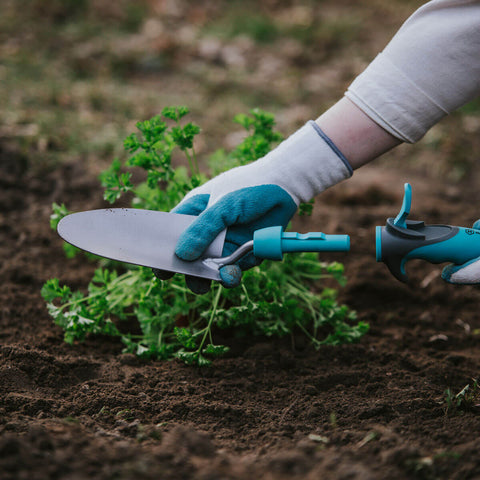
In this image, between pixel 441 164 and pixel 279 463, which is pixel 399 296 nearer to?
pixel 279 463

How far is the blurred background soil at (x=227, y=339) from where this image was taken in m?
1.45

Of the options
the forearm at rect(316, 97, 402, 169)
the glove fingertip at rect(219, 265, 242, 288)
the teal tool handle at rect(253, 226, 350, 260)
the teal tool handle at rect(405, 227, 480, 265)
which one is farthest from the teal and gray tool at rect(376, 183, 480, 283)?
the glove fingertip at rect(219, 265, 242, 288)

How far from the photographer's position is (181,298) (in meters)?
2.24

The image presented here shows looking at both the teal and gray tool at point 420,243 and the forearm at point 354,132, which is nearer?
the teal and gray tool at point 420,243

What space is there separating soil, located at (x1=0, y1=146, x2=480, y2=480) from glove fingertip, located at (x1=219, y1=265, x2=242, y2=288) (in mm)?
411

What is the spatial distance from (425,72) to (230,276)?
3.19ft

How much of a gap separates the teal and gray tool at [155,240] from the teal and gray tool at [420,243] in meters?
0.16

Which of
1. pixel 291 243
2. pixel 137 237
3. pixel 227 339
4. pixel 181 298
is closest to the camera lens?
pixel 291 243

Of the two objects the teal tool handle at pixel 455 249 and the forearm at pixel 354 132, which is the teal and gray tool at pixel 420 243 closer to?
the teal tool handle at pixel 455 249

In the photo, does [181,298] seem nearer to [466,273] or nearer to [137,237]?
[137,237]

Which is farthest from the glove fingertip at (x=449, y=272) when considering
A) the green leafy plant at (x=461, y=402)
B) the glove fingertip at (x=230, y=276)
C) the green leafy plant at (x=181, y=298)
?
the glove fingertip at (x=230, y=276)

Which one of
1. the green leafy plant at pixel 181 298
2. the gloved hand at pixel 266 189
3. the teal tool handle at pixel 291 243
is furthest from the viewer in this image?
the green leafy plant at pixel 181 298

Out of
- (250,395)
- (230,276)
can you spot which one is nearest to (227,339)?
(250,395)

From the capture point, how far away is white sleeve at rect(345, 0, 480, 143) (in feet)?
6.09
